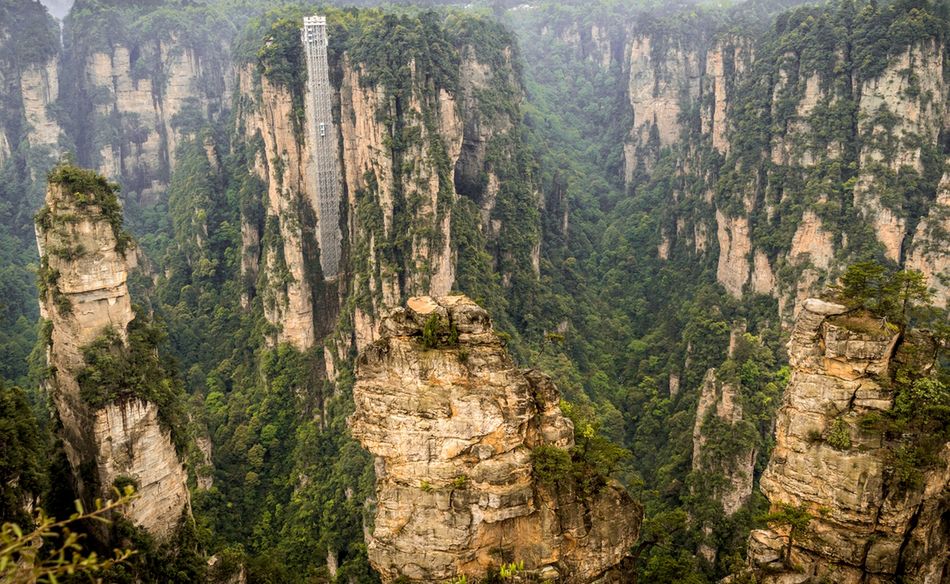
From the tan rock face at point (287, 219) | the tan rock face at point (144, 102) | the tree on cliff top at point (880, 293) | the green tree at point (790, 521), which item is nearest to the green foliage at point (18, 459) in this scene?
the green tree at point (790, 521)

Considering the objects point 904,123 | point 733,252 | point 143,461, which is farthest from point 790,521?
point 733,252

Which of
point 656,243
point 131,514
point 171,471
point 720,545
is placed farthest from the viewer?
point 656,243

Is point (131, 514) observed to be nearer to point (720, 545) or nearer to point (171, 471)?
point (171, 471)

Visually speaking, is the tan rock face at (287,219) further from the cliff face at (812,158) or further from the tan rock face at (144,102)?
the tan rock face at (144,102)

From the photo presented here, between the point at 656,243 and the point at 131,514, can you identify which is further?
the point at 656,243

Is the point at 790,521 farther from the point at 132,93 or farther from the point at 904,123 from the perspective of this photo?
the point at 132,93

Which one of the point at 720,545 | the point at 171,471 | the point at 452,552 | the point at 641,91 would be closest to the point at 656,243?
the point at 641,91

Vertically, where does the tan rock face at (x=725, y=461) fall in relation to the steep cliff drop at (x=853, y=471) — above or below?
below
